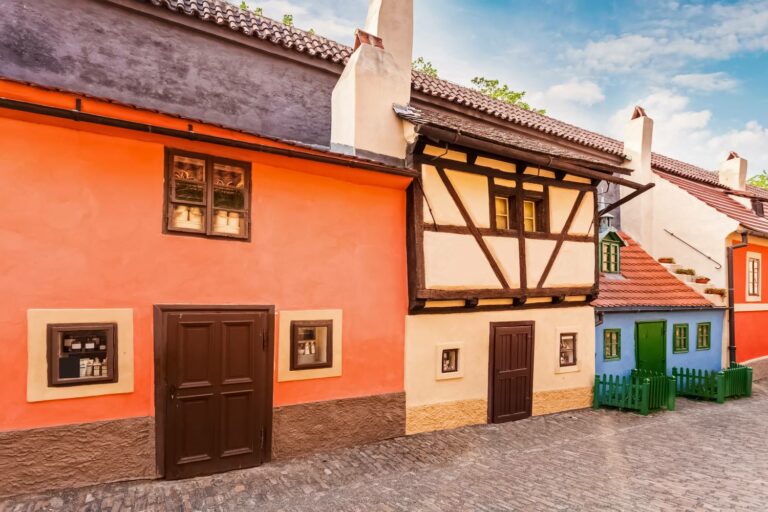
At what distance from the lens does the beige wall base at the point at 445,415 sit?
7.98 meters

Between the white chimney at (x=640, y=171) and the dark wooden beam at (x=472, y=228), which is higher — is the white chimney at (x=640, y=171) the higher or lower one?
the higher one

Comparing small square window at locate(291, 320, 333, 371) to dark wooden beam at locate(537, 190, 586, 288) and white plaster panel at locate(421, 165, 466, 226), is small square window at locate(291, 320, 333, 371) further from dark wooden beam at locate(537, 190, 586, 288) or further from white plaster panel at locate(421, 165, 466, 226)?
dark wooden beam at locate(537, 190, 586, 288)

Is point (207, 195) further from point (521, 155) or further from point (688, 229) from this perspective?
point (688, 229)

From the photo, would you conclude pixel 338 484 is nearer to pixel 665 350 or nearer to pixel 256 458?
pixel 256 458

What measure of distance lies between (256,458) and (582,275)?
7604mm

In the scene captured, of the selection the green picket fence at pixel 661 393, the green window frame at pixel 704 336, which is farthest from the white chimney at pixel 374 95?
the green window frame at pixel 704 336

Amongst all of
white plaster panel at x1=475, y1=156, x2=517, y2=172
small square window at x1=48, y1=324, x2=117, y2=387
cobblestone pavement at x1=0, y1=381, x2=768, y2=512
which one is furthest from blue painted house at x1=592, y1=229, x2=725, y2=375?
small square window at x1=48, y1=324, x2=117, y2=387

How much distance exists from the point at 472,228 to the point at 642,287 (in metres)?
7.02

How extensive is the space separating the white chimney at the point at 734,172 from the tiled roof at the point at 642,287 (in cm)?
794

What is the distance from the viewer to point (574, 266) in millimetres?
9844

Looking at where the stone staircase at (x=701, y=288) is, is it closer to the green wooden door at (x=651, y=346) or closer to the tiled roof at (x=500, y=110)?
the green wooden door at (x=651, y=346)

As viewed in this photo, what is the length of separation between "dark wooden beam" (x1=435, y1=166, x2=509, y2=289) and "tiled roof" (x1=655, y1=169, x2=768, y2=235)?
32.6 ft

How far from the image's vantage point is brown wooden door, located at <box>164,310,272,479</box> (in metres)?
5.93

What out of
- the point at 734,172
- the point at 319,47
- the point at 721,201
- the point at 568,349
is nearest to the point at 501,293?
the point at 568,349
